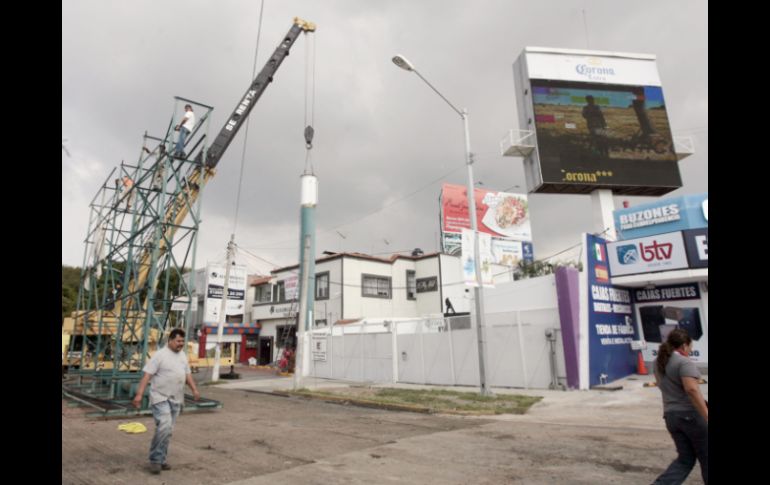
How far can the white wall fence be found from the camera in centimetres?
1619

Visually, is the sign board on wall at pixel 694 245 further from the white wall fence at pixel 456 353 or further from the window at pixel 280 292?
the window at pixel 280 292

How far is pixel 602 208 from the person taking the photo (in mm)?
22781

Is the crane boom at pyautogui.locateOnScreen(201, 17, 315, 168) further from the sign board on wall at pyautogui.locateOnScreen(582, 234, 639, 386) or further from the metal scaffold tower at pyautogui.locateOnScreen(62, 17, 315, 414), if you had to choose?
the sign board on wall at pyautogui.locateOnScreen(582, 234, 639, 386)

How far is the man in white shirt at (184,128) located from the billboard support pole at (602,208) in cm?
1830

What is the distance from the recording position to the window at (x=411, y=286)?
3750 centimetres

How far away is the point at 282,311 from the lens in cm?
3778

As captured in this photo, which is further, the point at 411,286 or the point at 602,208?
the point at 411,286

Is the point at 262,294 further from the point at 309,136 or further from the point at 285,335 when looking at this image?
the point at 309,136

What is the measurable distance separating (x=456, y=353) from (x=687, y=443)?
47.8ft

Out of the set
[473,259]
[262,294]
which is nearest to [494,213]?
[262,294]

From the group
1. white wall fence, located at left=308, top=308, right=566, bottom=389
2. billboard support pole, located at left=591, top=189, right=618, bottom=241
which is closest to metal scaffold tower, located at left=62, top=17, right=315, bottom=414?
white wall fence, located at left=308, top=308, right=566, bottom=389
